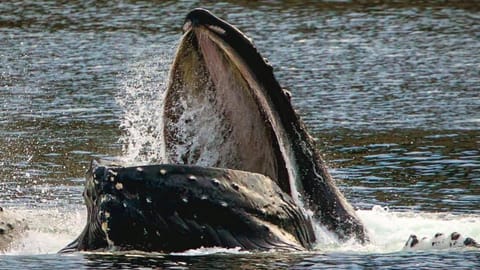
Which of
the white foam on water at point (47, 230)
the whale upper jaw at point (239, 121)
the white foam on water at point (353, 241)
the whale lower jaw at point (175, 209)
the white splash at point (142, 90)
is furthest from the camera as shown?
the white splash at point (142, 90)

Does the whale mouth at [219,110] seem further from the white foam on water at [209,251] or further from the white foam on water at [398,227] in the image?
the white foam on water at [209,251]

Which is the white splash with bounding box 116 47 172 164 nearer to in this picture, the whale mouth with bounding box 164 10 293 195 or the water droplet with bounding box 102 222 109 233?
the whale mouth with bounding box 164 10 293 195

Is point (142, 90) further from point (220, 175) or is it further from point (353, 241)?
point (220, 175)

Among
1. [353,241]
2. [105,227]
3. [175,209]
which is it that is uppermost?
[175,209]

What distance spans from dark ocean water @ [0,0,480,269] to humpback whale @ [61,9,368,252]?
170 mm

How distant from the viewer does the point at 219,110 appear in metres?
10.7

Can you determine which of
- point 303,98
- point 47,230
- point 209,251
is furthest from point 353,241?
point 303,98

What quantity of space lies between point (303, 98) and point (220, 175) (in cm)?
1245

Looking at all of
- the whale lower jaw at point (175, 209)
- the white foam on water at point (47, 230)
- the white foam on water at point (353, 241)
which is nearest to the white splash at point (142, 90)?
the white foam on water at point (47, 230)

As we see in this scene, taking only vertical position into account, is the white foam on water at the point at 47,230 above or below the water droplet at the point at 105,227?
below

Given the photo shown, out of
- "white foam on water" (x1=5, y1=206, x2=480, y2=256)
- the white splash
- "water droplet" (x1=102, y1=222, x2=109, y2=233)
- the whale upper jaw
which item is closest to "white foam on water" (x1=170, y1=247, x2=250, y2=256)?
"white foam on water" (x1=5, y1=206, x2=480, y2=256)

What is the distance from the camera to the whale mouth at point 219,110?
10.3m

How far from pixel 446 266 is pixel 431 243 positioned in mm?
787

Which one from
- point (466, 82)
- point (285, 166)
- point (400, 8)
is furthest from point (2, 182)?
point (400, 8)
